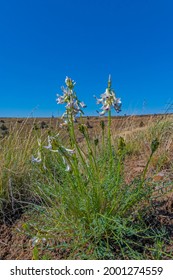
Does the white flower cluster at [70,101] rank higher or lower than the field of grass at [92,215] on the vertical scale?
higher

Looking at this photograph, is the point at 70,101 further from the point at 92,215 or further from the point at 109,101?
the point at 92,215

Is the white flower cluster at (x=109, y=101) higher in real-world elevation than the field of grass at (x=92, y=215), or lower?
higher

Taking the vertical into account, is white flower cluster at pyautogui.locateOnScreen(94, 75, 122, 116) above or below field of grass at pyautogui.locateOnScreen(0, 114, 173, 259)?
above

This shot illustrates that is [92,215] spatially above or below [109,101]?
below

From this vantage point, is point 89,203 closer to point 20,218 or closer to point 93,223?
point 93,223

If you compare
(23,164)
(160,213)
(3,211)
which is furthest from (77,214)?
(23,164)

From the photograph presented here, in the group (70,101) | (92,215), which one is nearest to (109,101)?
(70,101)

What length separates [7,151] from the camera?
387cm

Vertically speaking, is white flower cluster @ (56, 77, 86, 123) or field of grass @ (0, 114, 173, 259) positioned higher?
white flower cluster @ (56, 77, 86, 123)

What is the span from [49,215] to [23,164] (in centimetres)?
133

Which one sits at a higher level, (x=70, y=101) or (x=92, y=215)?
(x=70, y=101)
